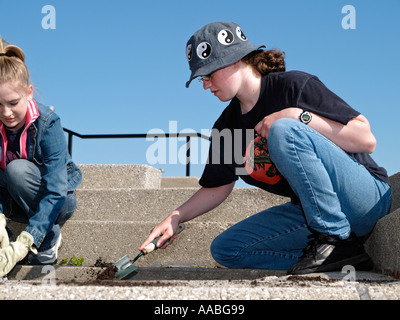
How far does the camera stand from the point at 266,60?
236cm

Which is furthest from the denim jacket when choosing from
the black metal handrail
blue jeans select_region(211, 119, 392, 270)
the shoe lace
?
the black metal handrail

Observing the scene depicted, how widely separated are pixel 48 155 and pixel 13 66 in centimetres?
58

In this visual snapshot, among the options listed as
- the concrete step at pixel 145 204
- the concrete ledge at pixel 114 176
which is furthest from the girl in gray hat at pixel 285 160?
the concrete ledge at pixel 114 176

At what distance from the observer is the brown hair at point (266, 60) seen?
2.32 metres

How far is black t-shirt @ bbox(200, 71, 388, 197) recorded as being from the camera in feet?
7.08

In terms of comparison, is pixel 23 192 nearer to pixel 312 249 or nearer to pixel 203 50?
pixel 203 50

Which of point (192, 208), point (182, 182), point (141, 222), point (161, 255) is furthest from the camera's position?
point (182, 182)

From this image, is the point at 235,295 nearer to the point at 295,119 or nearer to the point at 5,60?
the point at 295,119

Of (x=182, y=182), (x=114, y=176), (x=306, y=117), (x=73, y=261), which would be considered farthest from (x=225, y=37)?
(x=182, y=182)

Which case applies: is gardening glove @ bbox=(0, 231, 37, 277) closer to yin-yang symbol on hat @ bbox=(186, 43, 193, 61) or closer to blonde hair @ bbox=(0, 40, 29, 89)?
blonde hair @ bbox=(0, 40, 29, 89)

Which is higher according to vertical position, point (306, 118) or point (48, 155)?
point (306, 118)

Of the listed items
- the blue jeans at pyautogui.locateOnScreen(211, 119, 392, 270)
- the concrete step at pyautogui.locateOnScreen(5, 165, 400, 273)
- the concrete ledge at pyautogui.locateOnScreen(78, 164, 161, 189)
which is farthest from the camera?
the concrete ledge at pyautogui.locateOnScreen(78, 164, 161, 189)
